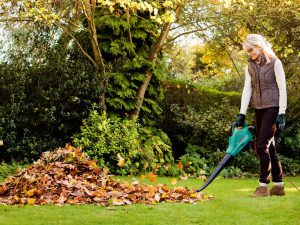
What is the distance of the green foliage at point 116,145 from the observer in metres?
10.2

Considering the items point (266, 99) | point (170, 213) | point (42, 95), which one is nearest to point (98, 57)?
point (42, 95)

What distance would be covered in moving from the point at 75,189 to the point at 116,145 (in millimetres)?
4021

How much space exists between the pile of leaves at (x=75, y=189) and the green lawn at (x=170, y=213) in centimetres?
34

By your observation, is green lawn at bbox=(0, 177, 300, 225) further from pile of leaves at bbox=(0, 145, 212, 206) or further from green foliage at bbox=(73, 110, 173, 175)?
green foliage at bbox=(73, 110, 173, 175)

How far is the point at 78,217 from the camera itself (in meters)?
5.05

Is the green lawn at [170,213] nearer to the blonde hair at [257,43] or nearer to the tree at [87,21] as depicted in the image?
the blonde hair at [257,43]

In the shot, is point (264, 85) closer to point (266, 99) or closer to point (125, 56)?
Result: point (266, 99)

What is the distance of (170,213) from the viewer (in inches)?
207

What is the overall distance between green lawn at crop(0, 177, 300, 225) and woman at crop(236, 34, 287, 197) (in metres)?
0.47

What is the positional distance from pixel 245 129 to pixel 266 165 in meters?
0.52

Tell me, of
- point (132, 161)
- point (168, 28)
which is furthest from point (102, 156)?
point (168, 28)

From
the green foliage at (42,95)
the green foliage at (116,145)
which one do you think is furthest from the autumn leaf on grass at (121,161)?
the green foliage at (42,95)

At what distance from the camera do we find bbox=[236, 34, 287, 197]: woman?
6254 mm

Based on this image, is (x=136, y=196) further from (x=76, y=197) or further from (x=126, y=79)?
(x=126, y=79)
